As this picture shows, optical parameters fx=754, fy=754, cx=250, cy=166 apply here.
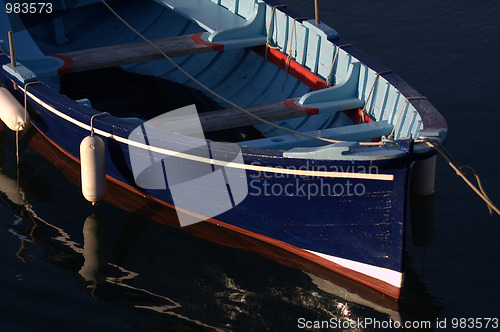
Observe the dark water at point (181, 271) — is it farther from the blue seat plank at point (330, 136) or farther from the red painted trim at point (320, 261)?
the blue seat plank at point (330, 136)

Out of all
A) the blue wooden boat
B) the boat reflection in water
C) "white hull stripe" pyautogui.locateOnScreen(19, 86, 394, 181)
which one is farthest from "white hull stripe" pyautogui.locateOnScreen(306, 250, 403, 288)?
"white hull stripe" pyautogui.locateOnScreen(19, 86, 394, 181)

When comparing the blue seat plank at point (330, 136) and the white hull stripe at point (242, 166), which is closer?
the white hull stripe at point (242, 166)

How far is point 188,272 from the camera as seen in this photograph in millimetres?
8758

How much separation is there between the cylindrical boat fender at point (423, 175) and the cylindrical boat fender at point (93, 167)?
12.0 ft

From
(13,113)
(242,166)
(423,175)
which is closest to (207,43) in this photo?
(13,113)

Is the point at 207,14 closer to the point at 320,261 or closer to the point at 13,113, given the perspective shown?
the point at 13,113

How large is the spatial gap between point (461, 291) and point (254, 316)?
7.70ft

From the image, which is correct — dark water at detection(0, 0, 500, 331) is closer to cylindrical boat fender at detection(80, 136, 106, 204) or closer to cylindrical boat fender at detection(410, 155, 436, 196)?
cylindrical boat fender at detection(80, 136, 106, 204)

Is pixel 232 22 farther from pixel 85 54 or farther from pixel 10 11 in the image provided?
pixel 10 11

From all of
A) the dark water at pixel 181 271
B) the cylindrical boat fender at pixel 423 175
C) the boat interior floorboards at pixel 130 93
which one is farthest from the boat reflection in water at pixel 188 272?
the boat interior floorboards at pixel 130 93

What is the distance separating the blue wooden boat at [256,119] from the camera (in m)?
7.86

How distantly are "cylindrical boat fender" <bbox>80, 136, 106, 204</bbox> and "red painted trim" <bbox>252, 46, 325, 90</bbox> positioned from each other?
10.4 ft

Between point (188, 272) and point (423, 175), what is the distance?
2893mm

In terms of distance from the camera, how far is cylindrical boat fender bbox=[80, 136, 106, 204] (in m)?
8.87
